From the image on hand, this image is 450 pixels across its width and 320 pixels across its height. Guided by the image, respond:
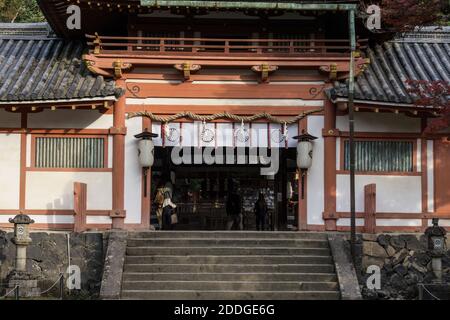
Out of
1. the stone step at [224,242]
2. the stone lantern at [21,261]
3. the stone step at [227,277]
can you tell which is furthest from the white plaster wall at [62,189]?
the stone step at [227,277]

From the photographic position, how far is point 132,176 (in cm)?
1698

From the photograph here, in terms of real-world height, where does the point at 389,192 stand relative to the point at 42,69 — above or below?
below

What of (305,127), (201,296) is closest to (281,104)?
(305,127)

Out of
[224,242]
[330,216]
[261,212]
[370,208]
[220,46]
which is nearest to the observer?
[224,242]

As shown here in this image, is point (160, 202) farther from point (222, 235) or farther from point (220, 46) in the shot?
point (220, 46)

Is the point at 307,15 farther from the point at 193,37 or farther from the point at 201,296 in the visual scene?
the point at 201,296

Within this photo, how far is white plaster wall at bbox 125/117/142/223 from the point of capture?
16.9m

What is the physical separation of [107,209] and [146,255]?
7.04 ft

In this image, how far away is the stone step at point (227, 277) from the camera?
14516 mm

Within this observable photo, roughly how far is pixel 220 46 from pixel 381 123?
4599mm

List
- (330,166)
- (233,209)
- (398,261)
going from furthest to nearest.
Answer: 1. (233,209)
2. (330,166)
3. (398,261)

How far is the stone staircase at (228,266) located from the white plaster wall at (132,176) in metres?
1.00

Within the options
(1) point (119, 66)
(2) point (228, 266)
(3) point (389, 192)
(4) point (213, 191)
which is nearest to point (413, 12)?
(3) point (389, 192)

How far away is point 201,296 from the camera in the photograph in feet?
45.5
